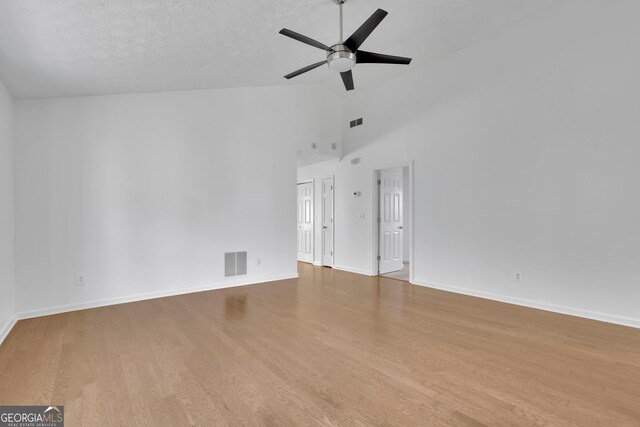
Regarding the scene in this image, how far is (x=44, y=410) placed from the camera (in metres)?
1.92

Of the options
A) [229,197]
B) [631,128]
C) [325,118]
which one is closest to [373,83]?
[325,118]

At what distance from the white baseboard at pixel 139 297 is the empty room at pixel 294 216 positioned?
0.03 m

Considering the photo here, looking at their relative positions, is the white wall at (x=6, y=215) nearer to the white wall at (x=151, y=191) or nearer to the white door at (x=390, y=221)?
the white wall at (x=151, y=191)

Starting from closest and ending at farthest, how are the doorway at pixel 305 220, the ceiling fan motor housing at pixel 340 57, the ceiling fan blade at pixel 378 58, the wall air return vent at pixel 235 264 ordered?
the ceiling fan motor housing at pixel 340 57, the ceiling fan blade at pixel 378 58, the wall air return vent at pixel 235 264, the doorway at pixel 305 220

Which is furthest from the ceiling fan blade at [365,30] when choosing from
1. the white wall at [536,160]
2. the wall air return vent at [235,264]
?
→ the wall air return vent at [235,264]

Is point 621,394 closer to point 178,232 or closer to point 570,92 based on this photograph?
point 570,92

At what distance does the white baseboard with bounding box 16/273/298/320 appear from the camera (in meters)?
3.69

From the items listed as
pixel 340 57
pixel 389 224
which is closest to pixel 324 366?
pixel 340 57

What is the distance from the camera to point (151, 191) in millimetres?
4461

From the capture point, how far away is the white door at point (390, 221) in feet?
20.2

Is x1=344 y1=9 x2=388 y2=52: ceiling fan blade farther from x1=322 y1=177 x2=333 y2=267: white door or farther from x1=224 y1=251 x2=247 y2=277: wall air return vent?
x1=322 y1=177 x2=333 y2=267: white door

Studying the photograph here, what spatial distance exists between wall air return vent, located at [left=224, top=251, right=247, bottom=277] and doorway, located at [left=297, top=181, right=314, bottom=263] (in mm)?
2513

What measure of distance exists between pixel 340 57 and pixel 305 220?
17.1ft

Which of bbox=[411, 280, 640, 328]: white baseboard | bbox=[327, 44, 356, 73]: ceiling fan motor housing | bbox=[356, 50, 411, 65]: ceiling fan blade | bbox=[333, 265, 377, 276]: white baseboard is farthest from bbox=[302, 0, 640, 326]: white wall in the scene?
bbox=[327, 44, 356, 73]: ceiling fan motor housing
